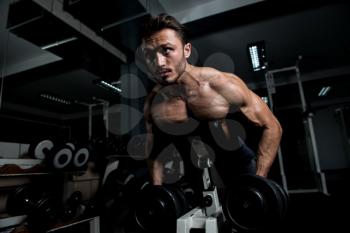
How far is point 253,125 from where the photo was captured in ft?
3.10

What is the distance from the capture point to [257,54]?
12.0 ft

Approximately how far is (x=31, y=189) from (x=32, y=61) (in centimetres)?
213

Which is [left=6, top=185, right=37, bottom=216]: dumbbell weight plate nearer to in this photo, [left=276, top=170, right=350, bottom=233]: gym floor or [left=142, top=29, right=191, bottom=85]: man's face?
[left=142, top=29, right=191, bottom=85]: man's face

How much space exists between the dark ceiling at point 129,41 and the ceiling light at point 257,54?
9.2 inches

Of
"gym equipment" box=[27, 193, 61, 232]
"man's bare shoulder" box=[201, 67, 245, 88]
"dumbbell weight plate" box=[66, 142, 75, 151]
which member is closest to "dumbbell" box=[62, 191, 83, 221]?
"gym equipment" box=[27, 193, 61, 232]

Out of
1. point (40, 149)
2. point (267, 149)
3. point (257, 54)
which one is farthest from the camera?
point (257, 54)

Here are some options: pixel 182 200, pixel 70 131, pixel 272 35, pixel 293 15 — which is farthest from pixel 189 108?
pixel 70 131

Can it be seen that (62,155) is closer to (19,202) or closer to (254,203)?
(19,202)

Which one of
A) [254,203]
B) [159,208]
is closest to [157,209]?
[159,208]

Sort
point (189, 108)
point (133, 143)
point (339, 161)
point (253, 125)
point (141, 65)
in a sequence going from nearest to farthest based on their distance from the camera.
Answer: point (253, 125) < point (189, 108) < point (133, 143) < point (141, 65) < point (339, 161)

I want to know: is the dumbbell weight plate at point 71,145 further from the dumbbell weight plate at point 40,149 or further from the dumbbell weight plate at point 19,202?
the dumbbell weight plate at point 19,202

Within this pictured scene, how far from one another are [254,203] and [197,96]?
0.49 meters

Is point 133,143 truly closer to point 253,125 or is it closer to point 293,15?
point 253,125

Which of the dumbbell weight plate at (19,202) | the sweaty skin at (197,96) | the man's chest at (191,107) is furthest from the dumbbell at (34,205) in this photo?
the man's chest at (191,107)
